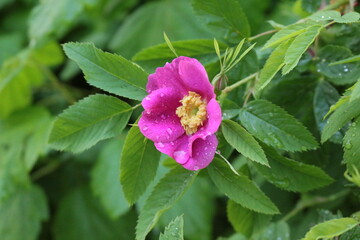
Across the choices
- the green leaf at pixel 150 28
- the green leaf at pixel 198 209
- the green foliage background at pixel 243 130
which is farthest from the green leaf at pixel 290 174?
the green leaf at pixel 150 28

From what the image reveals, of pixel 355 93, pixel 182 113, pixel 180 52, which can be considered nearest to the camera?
pixel 355 93

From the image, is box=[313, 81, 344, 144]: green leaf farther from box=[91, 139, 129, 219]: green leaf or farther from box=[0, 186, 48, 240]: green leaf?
box=[0, 186, 48, 240]: green leaf

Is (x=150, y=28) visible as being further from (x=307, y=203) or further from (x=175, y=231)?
(x=175, y=231)

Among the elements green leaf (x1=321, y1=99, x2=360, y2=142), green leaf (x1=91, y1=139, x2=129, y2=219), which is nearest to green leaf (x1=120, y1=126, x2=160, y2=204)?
green leaf (x1=321, y1=99, x2=360, y2=142)

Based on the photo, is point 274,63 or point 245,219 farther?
point 245,219

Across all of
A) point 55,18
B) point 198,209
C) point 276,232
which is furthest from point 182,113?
point 55,18

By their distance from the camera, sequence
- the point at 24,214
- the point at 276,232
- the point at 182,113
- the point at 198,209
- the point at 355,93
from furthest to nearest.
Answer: the point at 24,214, the point at 198,209, the point at 276,232, the point at 182,113, the point at 355,93
